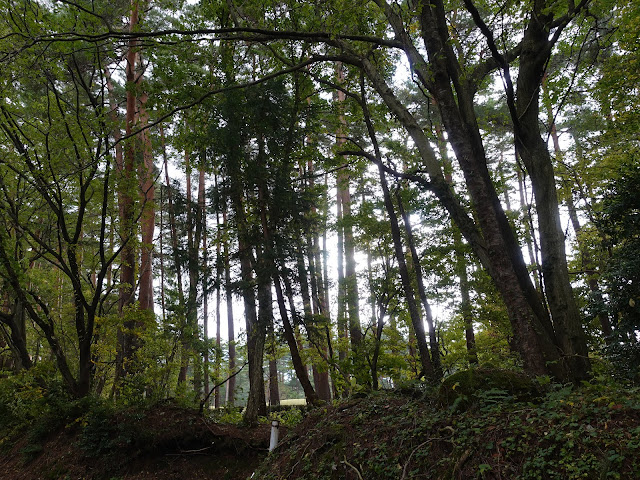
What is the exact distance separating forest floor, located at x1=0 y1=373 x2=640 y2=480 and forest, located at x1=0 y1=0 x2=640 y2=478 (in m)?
0.32

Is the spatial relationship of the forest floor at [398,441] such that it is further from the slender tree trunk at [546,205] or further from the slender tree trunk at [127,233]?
the slender tree trunk at [127,233]

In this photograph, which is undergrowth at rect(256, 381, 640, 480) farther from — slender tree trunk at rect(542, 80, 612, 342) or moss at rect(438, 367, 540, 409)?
slender tree trunk at rect(542, 80, 612, 342)

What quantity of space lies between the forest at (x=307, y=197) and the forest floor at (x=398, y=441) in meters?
0.32

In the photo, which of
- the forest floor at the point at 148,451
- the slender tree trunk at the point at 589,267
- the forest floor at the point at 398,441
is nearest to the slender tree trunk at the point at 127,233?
the forest floor at the point at 148,451

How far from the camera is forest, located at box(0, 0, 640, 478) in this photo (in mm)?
5211

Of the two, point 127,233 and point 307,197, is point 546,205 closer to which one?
point 307,197

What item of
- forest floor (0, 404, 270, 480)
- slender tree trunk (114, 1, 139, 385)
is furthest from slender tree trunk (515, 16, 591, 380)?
slender tree trunk (114, 1, 139, 385)

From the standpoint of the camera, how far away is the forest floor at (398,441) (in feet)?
8.64

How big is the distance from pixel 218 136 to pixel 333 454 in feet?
21.8

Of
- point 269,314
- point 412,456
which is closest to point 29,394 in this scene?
point 269,314

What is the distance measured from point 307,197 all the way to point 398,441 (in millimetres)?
6178

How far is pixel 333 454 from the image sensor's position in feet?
12.7

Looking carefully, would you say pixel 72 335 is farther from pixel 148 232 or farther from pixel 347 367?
pixel 347 367

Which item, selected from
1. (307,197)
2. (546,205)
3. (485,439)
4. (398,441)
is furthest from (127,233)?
(546,205)
